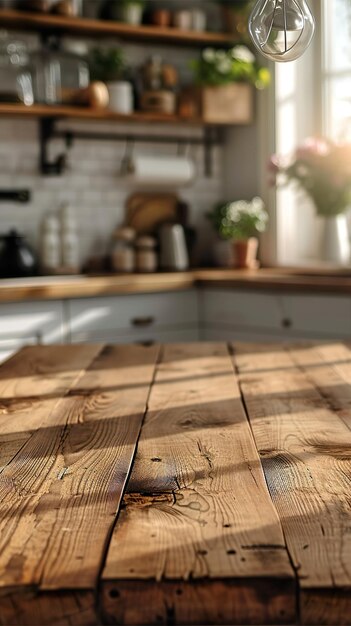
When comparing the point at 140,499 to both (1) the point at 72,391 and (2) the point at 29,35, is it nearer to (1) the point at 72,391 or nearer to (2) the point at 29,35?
(1) the point at 72,391

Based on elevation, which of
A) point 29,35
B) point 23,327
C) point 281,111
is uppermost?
point 29,35

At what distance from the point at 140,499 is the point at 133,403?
0.56 metres

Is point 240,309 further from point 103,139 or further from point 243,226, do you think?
point 103,139

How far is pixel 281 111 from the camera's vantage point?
413 cm

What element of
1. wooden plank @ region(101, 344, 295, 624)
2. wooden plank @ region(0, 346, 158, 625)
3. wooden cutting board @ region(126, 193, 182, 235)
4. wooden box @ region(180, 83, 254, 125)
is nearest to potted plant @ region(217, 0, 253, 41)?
wooden box @ region(180, 83, 254, 125)

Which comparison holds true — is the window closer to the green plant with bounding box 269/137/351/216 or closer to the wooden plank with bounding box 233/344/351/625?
the green plant with bounding box 269/137/351/216

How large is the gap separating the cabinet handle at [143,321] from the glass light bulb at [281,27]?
2.14 meters

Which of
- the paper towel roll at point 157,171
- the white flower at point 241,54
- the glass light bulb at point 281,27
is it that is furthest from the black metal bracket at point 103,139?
the glass light bulb at point 281,27

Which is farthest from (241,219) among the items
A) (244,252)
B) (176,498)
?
(176,498)

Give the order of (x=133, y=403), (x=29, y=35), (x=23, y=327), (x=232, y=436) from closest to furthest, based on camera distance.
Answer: (x=232, y=436) → (x=133, y=403) → (x=23, y=327) → (x=29, y=35)

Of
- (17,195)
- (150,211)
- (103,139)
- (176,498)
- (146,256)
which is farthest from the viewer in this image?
(150,211)

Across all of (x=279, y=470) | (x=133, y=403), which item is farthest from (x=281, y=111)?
(x=279, y=470)

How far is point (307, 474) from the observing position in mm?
1118

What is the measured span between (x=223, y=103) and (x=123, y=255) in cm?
87
